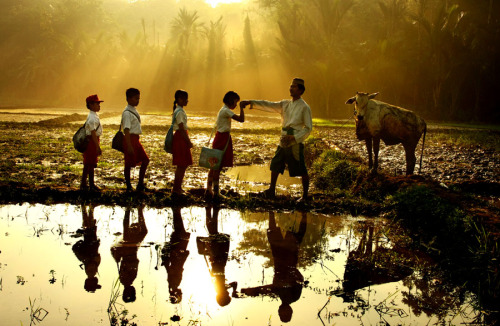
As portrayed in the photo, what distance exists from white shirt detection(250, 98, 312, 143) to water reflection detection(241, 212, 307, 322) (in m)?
1.52

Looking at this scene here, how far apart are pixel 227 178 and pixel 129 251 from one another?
436 centimetres

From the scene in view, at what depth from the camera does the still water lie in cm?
331

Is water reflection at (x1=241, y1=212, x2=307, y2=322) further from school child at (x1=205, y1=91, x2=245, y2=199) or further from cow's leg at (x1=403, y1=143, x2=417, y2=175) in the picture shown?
cow's leg at (x1=403, y1=143, x2=417, y2=175)

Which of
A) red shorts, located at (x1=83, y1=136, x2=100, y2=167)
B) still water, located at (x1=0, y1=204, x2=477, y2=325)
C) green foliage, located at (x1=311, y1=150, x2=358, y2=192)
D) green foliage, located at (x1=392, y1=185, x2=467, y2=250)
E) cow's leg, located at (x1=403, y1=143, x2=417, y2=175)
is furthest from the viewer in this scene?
cow's leg, located at (x1=403, y1=143, x2=417, y2=175)

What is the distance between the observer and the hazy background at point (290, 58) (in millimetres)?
25016

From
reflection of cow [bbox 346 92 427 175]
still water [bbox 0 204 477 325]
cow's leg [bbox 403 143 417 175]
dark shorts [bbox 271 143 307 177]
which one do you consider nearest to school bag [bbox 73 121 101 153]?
still water [bbox 0 204 477 325]

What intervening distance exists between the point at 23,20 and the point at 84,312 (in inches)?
2082

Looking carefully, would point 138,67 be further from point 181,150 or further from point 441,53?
point 181,150

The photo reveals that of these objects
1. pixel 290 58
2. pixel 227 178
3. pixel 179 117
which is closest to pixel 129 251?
pixel 179 117

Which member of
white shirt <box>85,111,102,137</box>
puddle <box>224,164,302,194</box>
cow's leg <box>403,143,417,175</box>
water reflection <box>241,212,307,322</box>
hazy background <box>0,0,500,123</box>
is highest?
hazy background <box>0,0,500,123</box>

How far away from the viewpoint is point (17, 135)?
13969 mm

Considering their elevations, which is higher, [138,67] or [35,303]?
[138,67]

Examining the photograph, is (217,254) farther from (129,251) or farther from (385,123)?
(385,123)

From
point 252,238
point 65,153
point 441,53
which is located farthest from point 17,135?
point 441,53
